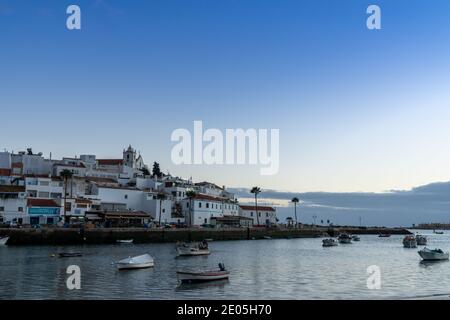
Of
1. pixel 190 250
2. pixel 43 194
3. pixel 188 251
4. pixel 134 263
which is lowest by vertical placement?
pixel 188 251

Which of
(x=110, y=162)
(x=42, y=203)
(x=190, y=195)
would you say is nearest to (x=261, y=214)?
(x=190, y=195)

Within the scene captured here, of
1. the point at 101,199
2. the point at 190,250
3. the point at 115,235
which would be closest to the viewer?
the point at 190,250

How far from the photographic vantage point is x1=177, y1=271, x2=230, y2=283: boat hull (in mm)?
36469

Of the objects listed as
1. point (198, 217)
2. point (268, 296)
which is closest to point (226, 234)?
point (198, 217)

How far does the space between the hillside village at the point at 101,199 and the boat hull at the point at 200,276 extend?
57709mm

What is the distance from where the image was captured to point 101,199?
104750 millimetres

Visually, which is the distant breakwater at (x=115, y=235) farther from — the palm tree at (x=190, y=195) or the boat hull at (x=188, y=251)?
the boat hull at (x=188, y=251)

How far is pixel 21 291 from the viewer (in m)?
32.0

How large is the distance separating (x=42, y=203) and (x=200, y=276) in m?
62.9

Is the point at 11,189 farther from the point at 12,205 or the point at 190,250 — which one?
the point at 190,250

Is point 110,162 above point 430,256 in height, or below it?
above
